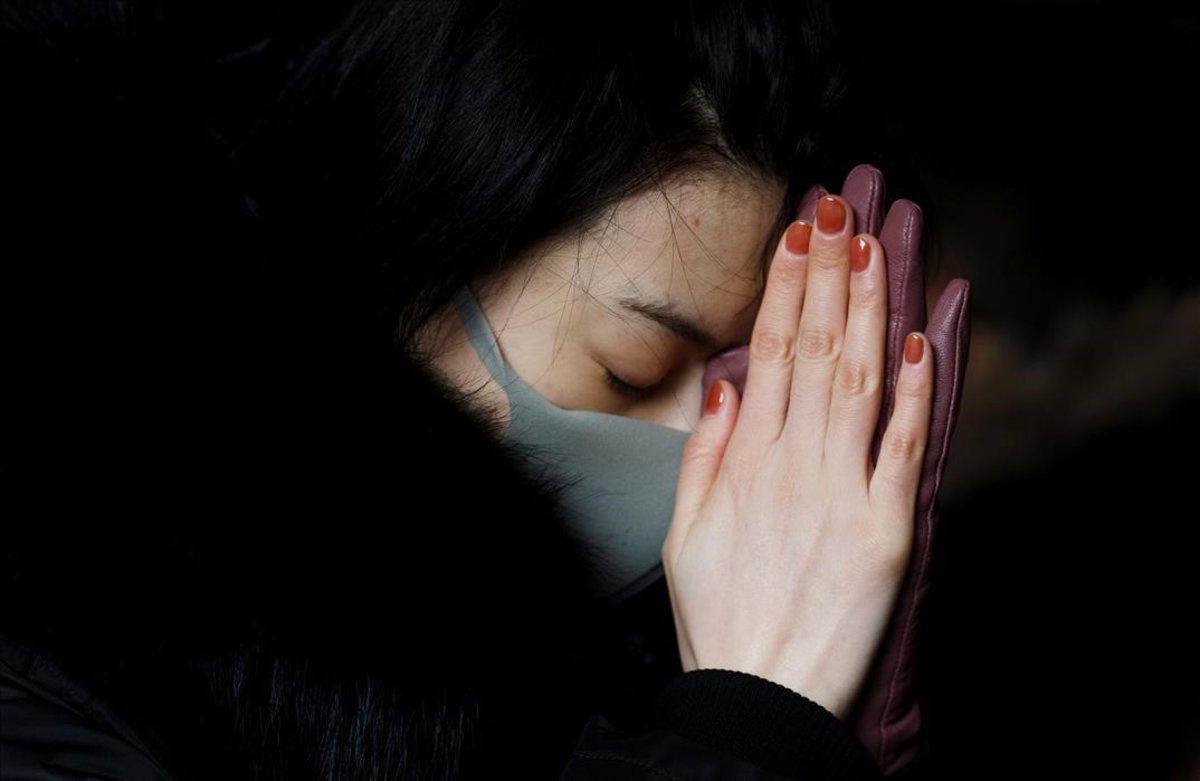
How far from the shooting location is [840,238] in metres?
1.01

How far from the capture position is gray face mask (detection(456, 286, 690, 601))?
1079 mm

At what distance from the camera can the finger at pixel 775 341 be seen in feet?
3.36

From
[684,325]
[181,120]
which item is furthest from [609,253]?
[181,120]

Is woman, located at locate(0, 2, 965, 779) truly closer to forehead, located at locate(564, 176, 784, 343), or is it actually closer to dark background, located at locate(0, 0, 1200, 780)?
forehead, located at locate(564, 176, 784, 343)

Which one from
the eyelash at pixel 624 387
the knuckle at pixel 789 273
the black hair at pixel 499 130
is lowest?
the eyelash at pixel 624 387

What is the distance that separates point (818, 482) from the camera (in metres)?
1.05

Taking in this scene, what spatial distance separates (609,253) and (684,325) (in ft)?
0.32

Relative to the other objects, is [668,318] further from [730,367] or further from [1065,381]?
[1065,381]

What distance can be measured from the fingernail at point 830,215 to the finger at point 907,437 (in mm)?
115

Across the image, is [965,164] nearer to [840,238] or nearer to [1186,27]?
[1186,27]

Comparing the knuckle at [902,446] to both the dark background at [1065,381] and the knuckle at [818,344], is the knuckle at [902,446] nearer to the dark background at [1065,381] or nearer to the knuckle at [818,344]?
the knuckle at [818,344]

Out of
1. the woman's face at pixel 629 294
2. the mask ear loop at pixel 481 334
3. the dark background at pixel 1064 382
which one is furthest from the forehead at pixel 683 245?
the dark background at pixel 1064 382

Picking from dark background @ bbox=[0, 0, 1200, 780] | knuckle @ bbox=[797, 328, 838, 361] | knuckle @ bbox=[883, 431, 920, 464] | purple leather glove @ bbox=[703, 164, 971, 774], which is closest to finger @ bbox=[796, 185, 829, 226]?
purple leather glove @ bbox=[703, 164, 971, 774]

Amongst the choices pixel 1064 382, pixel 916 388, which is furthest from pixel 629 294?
pixel 1064 382
